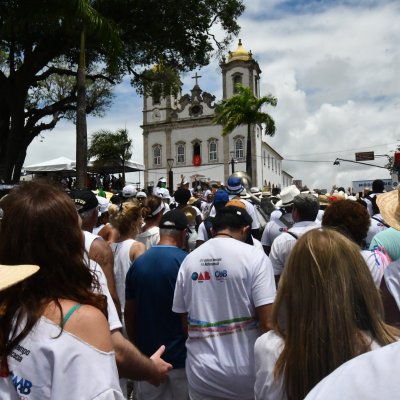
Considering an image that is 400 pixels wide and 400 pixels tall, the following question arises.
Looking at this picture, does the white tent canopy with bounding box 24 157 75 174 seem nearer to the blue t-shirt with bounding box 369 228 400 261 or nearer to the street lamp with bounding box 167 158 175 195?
the street lamp with bounding box 167 158 175 195

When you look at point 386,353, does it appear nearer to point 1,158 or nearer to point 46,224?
point 46,224

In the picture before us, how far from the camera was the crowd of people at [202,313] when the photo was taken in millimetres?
1626

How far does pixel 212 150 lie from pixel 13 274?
71.1m

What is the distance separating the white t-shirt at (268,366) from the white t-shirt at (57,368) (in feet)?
2.78

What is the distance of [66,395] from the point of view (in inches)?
62.4

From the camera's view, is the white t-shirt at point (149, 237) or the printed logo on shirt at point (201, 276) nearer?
the printed logo on shirt at point (201, 276)

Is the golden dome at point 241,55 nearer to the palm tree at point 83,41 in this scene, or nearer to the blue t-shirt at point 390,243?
the palm tree at point 83,41

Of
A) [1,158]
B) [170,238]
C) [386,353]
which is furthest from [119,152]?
[386,353]

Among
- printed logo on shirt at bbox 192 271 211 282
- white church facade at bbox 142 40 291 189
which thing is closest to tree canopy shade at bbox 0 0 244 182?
printed logo on shirt at bbox 192 271 211 282

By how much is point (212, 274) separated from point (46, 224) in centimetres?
160

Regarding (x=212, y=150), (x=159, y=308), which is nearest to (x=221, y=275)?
(x=159, y=308)

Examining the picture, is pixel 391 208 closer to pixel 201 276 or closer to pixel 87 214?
pixel 201 276

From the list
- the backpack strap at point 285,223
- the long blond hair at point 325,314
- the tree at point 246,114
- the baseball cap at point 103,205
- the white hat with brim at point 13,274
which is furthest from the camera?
the tree at point 246,114

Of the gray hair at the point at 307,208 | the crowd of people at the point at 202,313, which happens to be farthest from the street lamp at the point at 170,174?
the crowd of people at the point at 202,313
